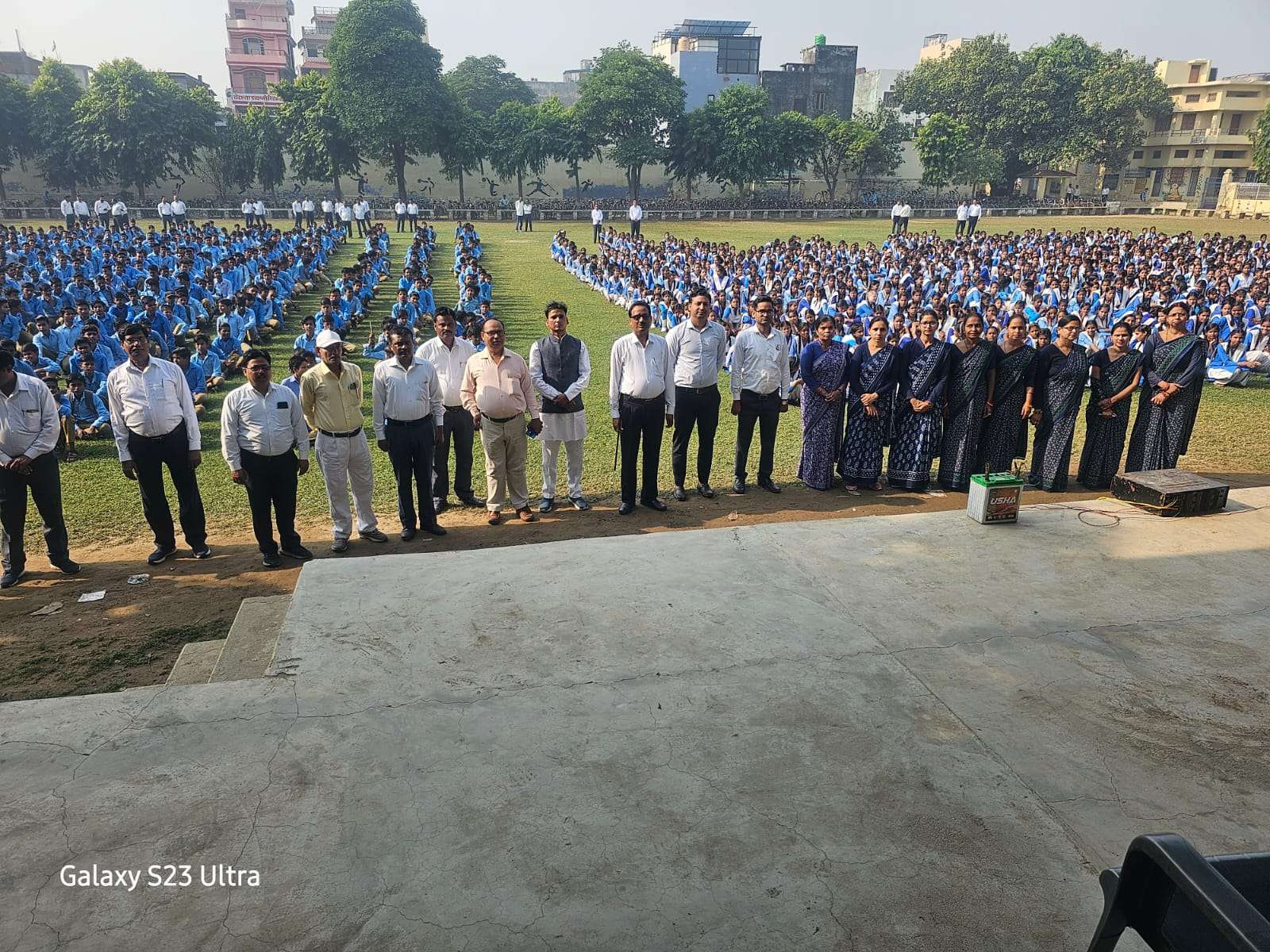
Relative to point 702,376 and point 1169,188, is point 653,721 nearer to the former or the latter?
point 702,376

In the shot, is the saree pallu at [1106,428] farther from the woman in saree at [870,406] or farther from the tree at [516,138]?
the tree at [516,138]

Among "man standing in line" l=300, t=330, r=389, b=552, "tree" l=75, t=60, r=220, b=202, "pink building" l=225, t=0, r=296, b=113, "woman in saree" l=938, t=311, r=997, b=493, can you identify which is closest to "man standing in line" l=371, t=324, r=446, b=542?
"man standing in line" l=300, t=330, r=389, b=552

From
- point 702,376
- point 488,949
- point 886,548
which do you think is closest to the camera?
point 488,949

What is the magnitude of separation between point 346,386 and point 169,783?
3100 mm

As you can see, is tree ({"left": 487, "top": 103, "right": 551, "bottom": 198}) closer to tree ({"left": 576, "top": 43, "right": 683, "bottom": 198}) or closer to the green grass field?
tree ({"left": 576, "top": 43, "right": 683, "bottom": 198})

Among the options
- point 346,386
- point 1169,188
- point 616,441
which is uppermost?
point 1169,188

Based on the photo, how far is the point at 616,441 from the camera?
8281mm

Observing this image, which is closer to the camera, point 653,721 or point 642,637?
point 653,721

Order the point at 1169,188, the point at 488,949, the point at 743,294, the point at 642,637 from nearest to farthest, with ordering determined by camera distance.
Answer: the point at 488,949 < the point at 642,637 < the point at 743,294 < the point at 1169,188

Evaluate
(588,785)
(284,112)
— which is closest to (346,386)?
(588,785)

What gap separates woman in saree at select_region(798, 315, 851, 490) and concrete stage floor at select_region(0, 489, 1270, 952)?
222cm

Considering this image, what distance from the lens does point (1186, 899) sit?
111cm

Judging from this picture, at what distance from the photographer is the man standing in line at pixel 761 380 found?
6184 millimetres

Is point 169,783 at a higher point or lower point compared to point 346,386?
lower
